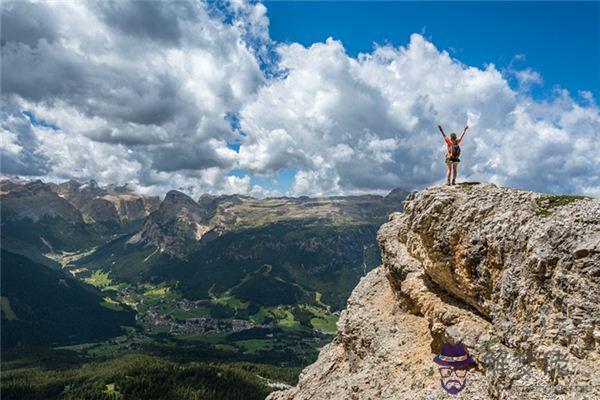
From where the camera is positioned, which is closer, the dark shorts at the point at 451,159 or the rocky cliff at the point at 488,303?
the rocky cliff at the point at 488,303

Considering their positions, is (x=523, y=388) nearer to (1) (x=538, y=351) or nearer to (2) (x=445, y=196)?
(1) (x=538, y=351)

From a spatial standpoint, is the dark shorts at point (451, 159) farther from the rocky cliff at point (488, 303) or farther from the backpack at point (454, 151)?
the rocky cliff at point (488, 303)

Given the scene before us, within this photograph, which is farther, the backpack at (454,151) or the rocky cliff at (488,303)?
the backpack at (454,151)

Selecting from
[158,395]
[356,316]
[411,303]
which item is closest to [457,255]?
[411,303]

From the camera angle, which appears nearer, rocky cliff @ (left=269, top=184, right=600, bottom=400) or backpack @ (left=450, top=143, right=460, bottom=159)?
rocky cliff @ (left=269, top=184, right=600, bottom=400)

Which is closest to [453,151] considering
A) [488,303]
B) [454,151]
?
[454,151]

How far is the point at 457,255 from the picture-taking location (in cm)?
2867

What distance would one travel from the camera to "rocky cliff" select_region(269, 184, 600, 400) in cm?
1916

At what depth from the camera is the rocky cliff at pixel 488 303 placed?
754 inches

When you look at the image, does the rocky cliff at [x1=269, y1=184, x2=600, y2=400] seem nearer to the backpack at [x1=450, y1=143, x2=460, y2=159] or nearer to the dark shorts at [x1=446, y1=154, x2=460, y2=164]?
the dark shorts at [x1=446, y1=154, x2=460, y2=164]

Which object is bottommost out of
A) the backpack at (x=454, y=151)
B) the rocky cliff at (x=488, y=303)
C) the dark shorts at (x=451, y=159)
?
the rocky cliff at (x=488, y=303)

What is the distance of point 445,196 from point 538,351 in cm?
1375

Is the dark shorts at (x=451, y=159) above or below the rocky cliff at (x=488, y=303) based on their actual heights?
above

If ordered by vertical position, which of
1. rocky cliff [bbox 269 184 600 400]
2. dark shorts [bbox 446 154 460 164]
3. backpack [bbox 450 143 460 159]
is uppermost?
backpack [bbox 450 143 460 159]
